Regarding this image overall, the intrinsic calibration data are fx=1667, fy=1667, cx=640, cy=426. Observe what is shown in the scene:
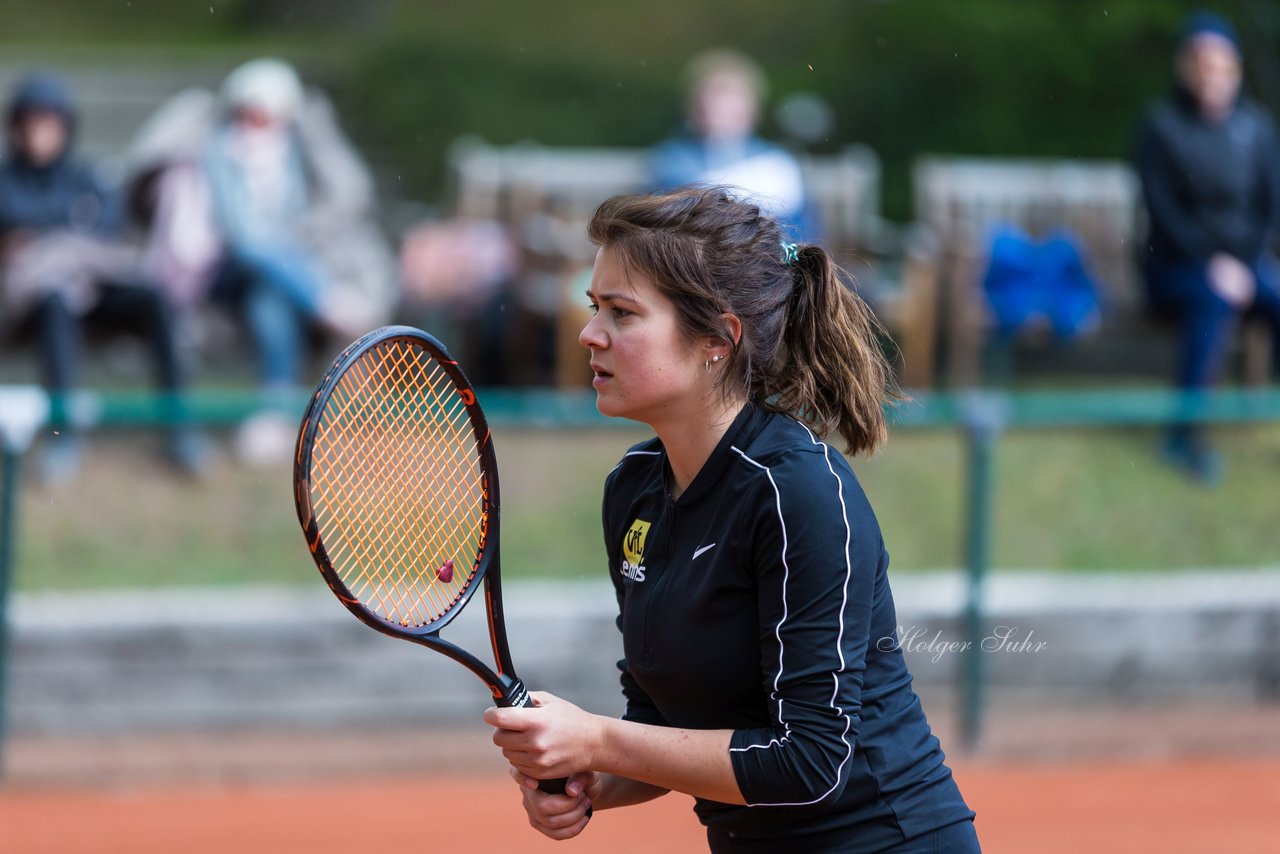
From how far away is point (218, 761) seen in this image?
20.0 ft

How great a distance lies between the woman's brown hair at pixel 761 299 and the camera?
226 cm

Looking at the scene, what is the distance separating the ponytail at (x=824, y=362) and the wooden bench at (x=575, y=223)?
17.9 ft

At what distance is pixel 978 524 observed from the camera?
6.50 meters

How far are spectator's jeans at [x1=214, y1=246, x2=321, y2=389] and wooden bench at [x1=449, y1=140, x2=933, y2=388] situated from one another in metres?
1.22

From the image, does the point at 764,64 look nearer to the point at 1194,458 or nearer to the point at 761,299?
the point at 1194,458

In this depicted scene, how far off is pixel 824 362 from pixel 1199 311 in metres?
5.63

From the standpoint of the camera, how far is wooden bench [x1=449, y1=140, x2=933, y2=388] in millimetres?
8070

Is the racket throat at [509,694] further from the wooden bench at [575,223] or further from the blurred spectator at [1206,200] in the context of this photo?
the blurred spectator at [1206,200]

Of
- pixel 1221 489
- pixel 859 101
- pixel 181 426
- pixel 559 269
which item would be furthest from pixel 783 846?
pixel 859 101

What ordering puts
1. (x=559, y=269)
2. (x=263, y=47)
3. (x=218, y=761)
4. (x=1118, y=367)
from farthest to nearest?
(x=263, y=47), (x=1118, y=367), (x=559, y=269), (x=218, y=761)

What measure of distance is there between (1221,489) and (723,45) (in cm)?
859

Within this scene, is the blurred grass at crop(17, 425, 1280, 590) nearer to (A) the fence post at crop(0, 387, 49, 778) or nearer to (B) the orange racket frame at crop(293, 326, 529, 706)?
(A) the fence post at crop(0, 387, 49, 778)

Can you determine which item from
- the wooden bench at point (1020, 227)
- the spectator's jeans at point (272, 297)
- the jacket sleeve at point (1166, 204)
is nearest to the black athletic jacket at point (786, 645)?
the spectator's jeans at point (272, 297)

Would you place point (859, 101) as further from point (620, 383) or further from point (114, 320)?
point (620, 383)
